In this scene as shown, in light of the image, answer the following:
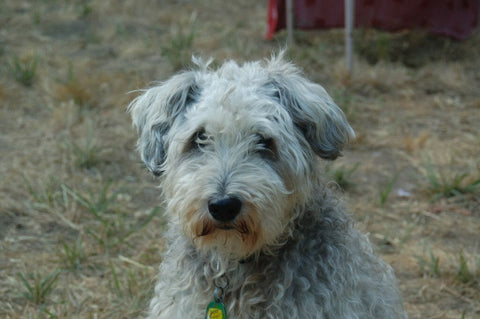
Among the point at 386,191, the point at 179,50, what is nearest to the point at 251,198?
the point at 386,191

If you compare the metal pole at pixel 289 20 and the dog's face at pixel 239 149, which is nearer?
the dog's face at pixel 239 149

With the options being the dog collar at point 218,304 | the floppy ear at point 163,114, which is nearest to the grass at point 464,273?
the dog collar at point 218,304

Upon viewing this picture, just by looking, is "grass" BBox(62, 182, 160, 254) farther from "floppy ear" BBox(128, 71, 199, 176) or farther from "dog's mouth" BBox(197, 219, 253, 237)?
"dog's mouth" BBox(197, 219, 253, 237)

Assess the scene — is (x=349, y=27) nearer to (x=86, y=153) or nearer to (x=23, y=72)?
(x=86, y=153)

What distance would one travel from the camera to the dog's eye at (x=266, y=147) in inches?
112

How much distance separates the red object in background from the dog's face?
484 centimetres

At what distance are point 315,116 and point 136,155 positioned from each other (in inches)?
123

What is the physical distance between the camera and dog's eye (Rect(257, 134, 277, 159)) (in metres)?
2.84

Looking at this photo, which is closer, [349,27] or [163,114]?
[163,114]

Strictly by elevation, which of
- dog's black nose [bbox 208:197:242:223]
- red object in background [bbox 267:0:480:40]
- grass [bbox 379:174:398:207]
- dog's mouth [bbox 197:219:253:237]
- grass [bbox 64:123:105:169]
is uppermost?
dog's black nose [bbox 208:197:242:223]

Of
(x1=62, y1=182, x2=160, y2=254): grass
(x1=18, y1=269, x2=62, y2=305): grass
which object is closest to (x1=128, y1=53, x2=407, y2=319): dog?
(x1=18, y1=269, x2=62, y2=305): grass

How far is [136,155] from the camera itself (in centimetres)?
584

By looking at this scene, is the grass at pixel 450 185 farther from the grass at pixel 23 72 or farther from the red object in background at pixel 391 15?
the grass at pixel 23 72

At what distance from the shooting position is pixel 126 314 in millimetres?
3947
